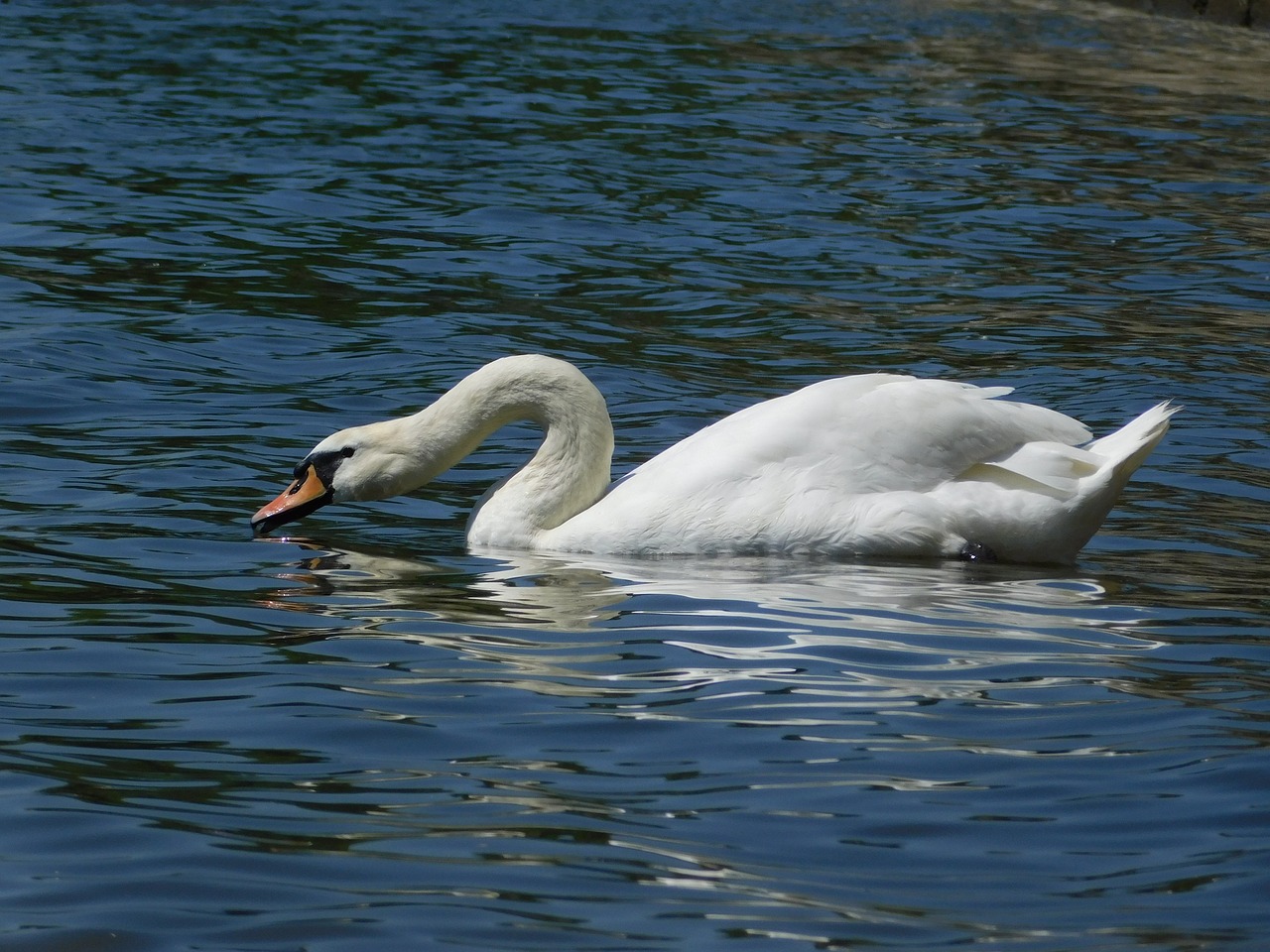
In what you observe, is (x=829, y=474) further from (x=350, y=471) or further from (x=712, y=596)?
(x=350, y=471)

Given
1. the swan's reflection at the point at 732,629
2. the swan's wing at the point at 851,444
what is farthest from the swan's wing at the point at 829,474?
the swan's reflection at the point at 732,629

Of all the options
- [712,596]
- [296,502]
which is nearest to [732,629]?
[712,596]

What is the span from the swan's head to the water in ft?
0.55

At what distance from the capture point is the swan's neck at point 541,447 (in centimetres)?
754

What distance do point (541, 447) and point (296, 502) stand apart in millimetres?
959

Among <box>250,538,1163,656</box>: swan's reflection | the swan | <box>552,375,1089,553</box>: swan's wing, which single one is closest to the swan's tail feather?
the swan

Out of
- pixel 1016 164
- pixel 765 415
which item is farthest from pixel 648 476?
pixel 1016 164

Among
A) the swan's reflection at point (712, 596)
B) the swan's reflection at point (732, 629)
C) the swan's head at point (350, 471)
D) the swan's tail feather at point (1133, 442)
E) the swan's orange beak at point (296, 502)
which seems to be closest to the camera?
the swan's reflection at point (732, 629)

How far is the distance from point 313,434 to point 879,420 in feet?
10.1

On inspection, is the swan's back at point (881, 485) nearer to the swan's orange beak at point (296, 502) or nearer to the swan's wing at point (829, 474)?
the swan's wing at point (829, 474)

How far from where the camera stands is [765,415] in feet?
Result: 23.5

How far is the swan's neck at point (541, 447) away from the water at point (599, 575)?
354 mm

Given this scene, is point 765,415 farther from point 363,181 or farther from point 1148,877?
point 363,181

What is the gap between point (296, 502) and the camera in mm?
7508
